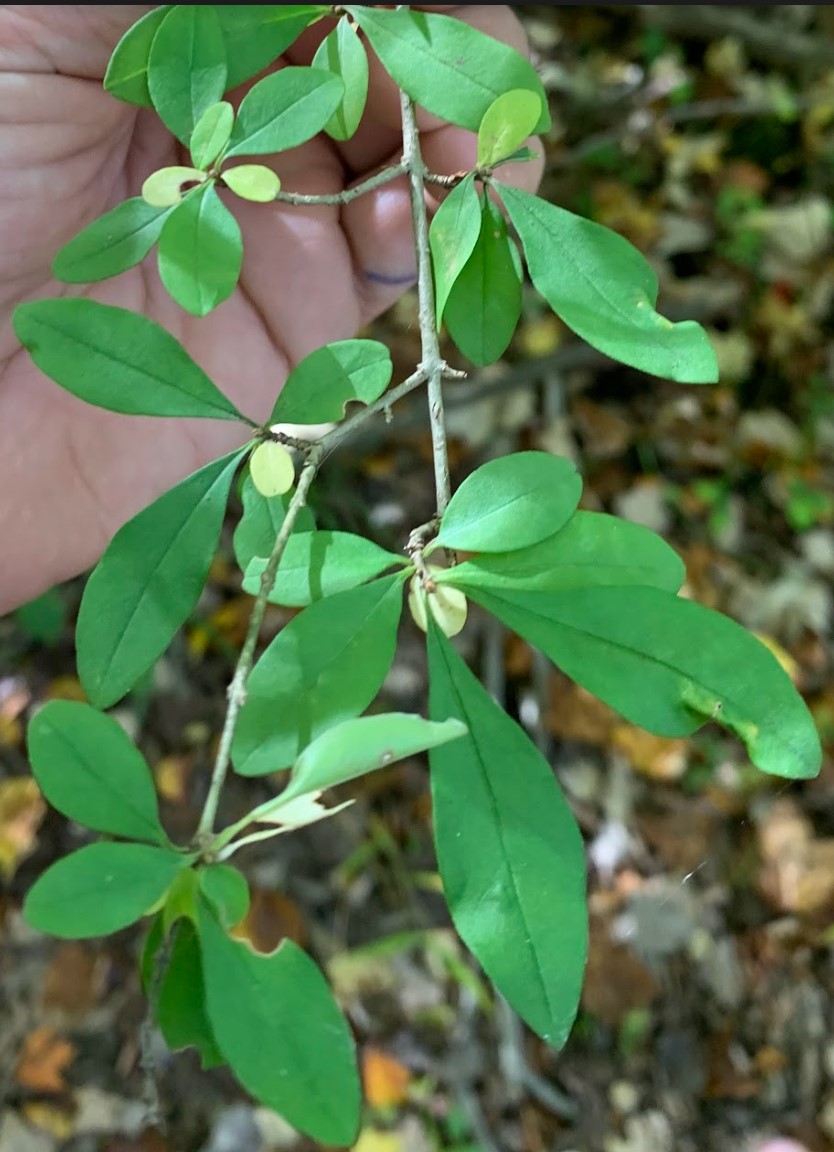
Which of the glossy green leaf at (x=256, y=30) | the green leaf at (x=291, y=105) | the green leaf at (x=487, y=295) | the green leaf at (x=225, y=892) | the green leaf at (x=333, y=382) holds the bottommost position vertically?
the green leaf at (x=225, y=892)

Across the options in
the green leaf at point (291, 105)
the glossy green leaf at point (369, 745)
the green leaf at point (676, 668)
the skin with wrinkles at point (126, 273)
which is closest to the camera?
the glossy green leaf at point (369, 745)

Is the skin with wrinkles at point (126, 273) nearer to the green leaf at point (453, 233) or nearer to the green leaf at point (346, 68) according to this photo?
the green leaf at point (346, 68)

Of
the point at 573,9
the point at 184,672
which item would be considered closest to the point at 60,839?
the point at 184,672

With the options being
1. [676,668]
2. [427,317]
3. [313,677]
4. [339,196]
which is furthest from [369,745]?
[339,196]

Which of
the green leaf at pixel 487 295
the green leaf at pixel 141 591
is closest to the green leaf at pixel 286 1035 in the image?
the green leaf at pixel 141 591

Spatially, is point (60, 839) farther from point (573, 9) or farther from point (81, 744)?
point (573, 9)

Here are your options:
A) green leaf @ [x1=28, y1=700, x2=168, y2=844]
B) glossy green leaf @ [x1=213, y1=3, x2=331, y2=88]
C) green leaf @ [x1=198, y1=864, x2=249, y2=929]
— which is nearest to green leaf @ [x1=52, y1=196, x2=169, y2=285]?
glossy green leaf @ [x1=213, y1=3, x2=331, y2=88]
